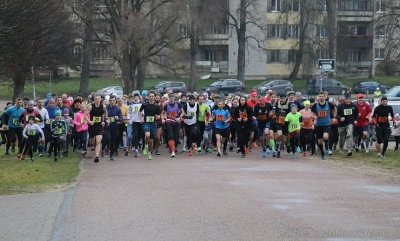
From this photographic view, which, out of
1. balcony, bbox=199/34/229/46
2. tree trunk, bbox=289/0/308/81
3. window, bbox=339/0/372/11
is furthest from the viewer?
window, bbox=339/0/372/11

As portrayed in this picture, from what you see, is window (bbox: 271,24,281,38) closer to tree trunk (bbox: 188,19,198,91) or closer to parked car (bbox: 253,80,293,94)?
parked car (bbox: 253,80,293,94)

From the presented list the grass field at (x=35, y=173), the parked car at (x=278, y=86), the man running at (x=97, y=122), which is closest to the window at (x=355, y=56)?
the parked car at (x=278, y=86)

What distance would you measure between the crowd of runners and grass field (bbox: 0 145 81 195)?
1.89 feet

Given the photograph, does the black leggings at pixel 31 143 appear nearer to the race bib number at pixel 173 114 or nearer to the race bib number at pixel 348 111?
the race bib number at pixel 173 114

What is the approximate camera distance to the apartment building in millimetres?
69562

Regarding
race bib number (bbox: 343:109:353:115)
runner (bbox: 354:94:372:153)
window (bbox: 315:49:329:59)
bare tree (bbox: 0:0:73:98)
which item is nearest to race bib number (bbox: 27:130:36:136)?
bare tree (bbox: 0:0:73:98)

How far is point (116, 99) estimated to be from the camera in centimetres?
2462

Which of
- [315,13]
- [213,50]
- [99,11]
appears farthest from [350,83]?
[99,11]

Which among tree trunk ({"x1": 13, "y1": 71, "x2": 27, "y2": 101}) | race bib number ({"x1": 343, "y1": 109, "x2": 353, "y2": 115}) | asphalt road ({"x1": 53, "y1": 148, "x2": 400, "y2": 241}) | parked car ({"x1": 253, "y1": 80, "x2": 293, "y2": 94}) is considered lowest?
asphalt road ({"x1": 53, "y1": 148, "x2": 400, "y2": 241})

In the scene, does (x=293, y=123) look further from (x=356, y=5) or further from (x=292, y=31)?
A: (x=356, y=5)

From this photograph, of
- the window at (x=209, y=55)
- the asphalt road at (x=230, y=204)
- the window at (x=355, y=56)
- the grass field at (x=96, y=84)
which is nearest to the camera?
the asphalt road at (x=230, y=204)

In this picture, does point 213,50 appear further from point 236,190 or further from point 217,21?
point 236,190

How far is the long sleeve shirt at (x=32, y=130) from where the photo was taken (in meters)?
22.2

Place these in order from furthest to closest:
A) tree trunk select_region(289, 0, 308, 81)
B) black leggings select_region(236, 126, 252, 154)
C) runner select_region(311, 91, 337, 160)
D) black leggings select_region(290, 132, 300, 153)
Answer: tree trunk select_region(289, 0, 308, 81)
black leggings select_region(236, 126, 252, 154)
runner select_region(311, 91, 337, 160)
black leggings select_region(290, 132, 300, 153)
